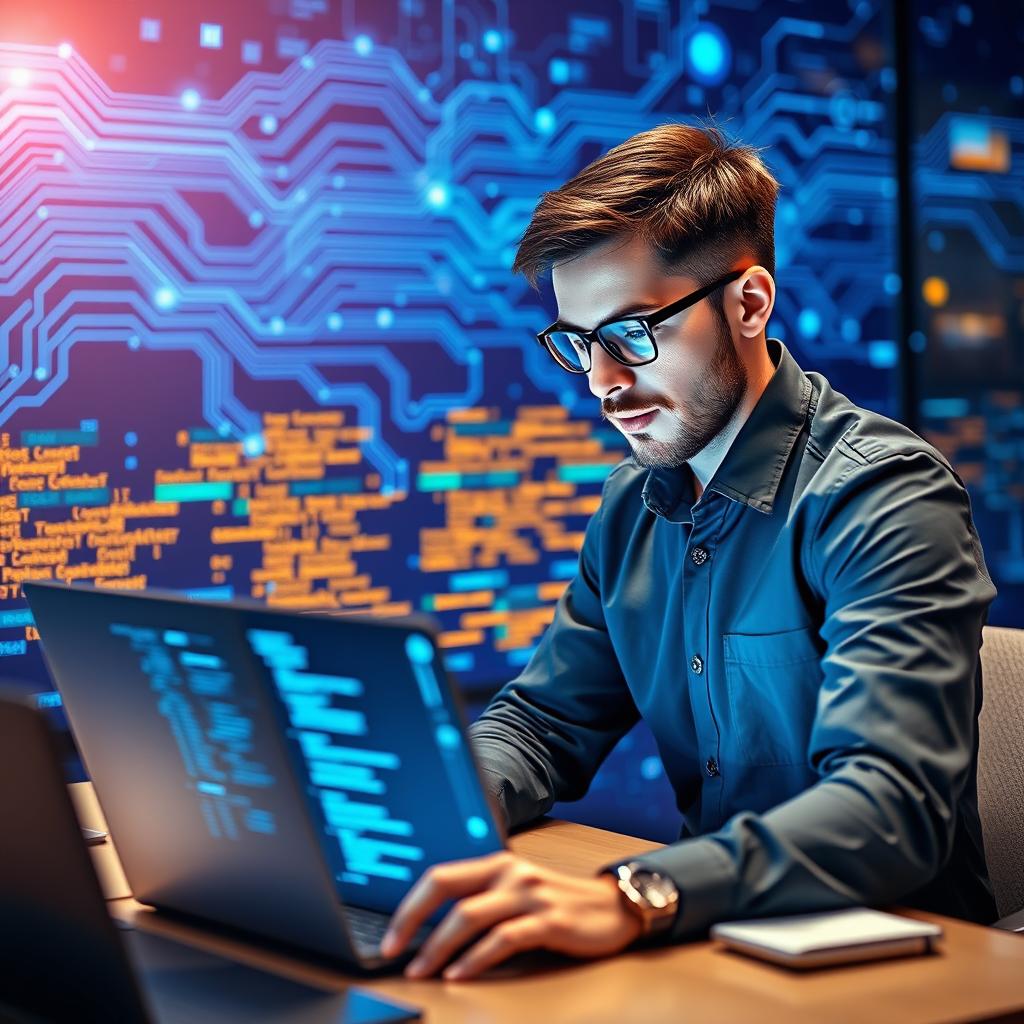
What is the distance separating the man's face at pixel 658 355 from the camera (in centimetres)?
170

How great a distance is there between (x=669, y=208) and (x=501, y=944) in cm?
95

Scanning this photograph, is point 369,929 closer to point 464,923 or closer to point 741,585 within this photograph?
point 464,923

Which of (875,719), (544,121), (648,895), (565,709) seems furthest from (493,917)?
(544,121)

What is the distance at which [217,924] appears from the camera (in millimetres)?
1312

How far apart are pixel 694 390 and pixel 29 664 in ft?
4.35

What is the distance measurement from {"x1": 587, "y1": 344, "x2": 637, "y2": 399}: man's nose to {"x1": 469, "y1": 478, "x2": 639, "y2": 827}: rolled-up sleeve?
0.28 m

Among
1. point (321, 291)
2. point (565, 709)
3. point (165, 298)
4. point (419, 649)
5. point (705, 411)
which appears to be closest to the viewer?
point (419, 649)

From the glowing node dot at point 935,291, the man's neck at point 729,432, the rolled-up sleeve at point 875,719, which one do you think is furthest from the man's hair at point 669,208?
the glowing node dot at point 935,291

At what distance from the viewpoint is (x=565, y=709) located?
1.86 m

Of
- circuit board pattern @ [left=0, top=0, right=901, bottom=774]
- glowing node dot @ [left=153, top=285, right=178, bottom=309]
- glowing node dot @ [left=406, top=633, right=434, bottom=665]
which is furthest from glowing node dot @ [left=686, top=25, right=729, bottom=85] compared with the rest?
glowing node dot @ [left=406, top=633, right=434, bottom=665]

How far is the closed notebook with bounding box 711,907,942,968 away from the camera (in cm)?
116

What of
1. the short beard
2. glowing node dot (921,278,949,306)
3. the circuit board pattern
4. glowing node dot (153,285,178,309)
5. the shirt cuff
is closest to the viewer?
the shirt cuff

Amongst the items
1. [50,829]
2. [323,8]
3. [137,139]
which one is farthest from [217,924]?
[323,8]

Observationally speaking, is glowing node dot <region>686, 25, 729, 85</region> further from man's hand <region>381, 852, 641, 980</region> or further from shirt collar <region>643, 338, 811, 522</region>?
man's hand <region>381, 852, 641, 980</region>
